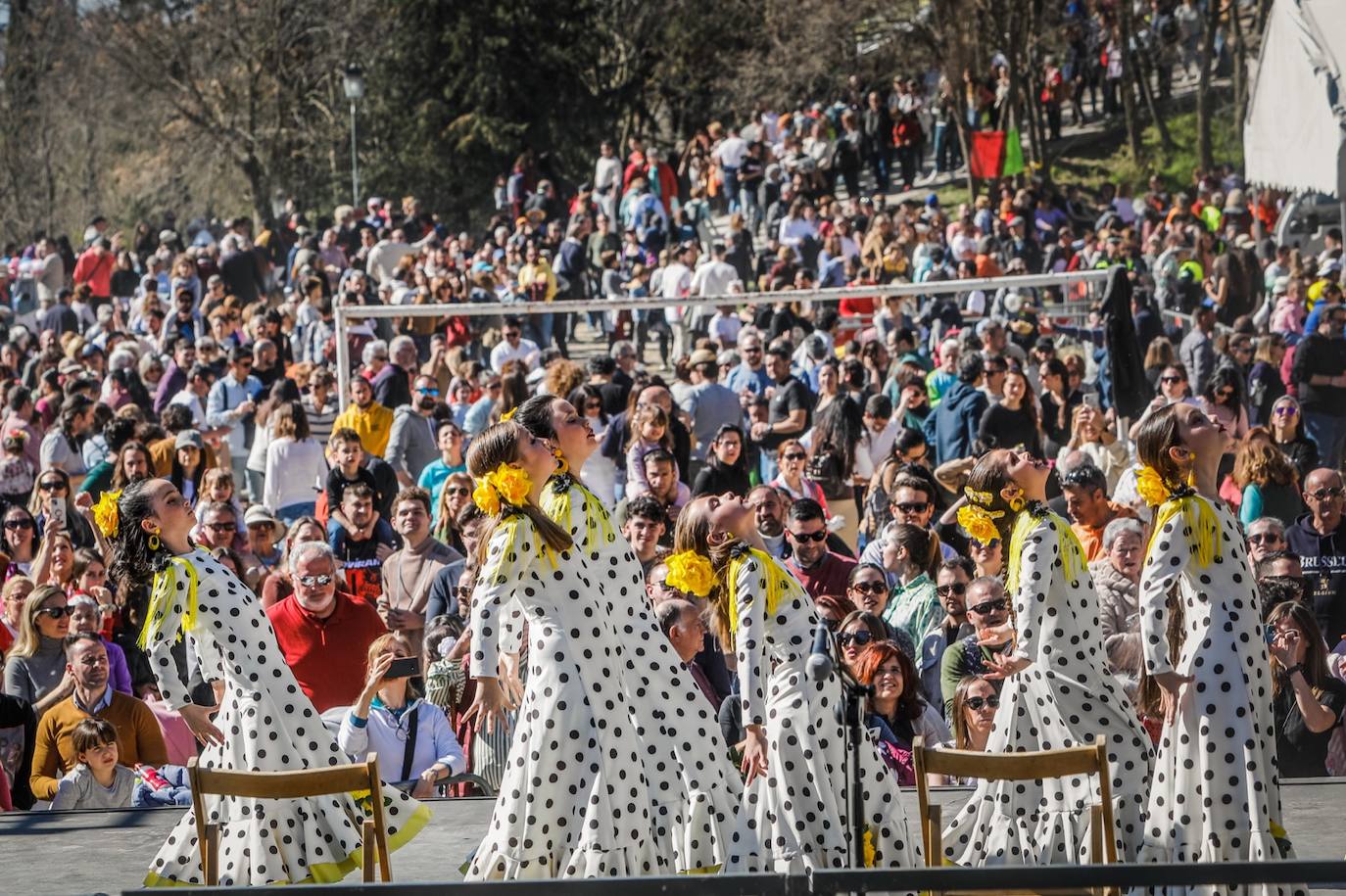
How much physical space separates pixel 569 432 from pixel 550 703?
949 mm

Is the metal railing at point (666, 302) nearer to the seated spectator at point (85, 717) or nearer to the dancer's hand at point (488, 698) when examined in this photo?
the seated spectator at point (85, 717)

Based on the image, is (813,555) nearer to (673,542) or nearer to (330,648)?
(673,542)

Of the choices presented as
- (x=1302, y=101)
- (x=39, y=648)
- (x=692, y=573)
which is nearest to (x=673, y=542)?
(x=692, y=573)

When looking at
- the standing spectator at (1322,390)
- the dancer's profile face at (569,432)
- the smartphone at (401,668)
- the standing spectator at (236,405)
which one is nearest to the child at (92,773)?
the smartphone at (401,668)

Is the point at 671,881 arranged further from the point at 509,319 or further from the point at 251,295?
the point at 251,295

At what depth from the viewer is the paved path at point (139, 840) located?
722 cm

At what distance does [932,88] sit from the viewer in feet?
121

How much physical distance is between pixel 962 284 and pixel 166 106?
2809cm

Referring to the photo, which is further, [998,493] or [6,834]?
[6,834]

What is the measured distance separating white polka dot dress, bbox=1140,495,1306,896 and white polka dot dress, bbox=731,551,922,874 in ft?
2.94

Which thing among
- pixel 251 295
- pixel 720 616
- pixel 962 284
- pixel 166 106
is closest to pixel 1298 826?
pixel 720 616

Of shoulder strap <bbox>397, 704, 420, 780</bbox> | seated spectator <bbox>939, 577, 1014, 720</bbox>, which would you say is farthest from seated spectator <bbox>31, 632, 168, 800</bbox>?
seated spectator <bbox>939, 577, 1014, 720</bbox>

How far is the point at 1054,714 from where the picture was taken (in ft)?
21.3

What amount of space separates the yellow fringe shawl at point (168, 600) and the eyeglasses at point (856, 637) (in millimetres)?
2742
